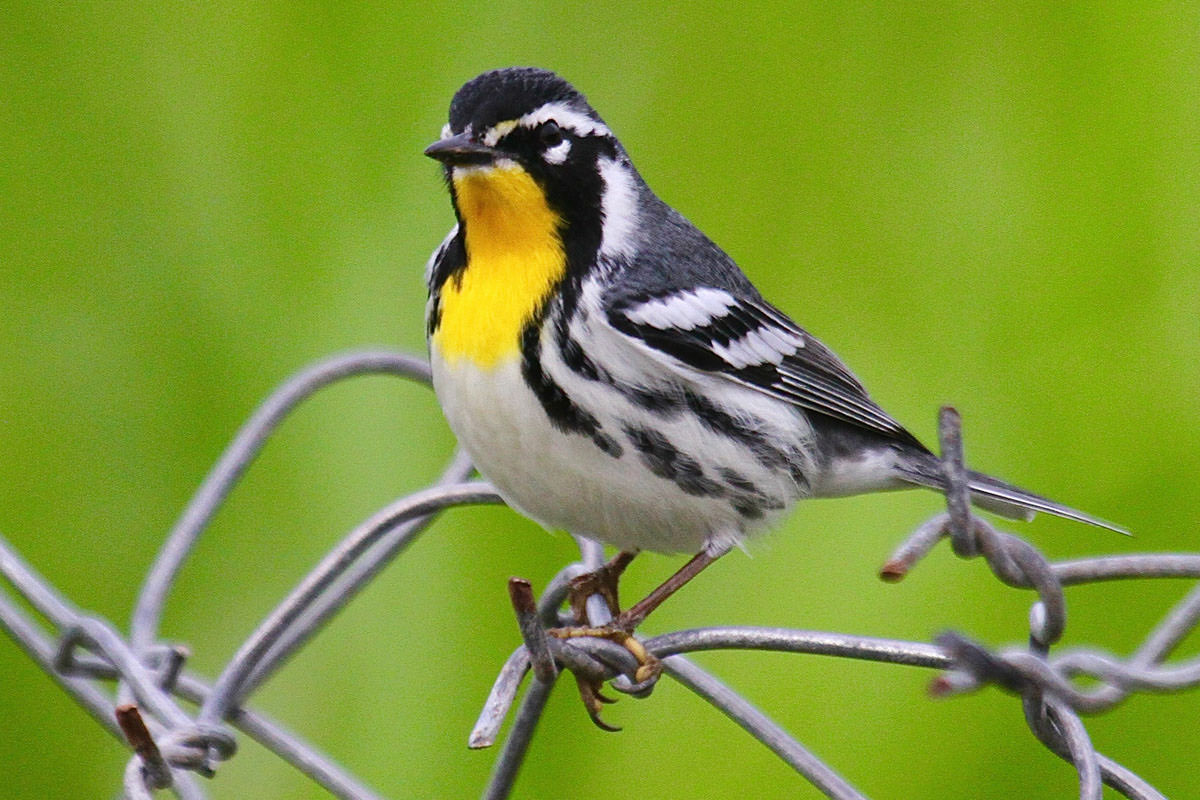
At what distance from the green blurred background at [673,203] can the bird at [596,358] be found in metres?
0.28

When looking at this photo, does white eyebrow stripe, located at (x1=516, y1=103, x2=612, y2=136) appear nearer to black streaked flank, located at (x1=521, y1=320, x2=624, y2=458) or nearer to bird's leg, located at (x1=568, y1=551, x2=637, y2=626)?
black streaked flank, located at (x1=521, y1=320, x2=624, y2=458)

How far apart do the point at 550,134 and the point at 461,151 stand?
0.13 metres

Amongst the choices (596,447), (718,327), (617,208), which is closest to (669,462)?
(596,447)

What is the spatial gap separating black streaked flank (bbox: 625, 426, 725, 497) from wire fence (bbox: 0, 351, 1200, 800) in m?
0.16

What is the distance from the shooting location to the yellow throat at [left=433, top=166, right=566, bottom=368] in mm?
1658

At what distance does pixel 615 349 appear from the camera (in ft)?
5.47

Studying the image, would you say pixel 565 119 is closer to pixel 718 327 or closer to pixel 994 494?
pixel 718 327

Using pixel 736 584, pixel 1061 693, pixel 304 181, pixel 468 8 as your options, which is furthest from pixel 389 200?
pixel 1061 693

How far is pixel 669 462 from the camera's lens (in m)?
1.68

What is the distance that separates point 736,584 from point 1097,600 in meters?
0.47

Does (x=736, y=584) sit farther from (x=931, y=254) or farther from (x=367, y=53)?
(x=367, y=53)

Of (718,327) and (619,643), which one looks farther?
(718,327)

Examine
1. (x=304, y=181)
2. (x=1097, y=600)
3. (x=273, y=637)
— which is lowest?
(x=1097, y=600)

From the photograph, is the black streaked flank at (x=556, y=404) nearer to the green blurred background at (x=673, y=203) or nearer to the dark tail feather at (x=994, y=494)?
the dark tail feather at (x=994, y=494)
